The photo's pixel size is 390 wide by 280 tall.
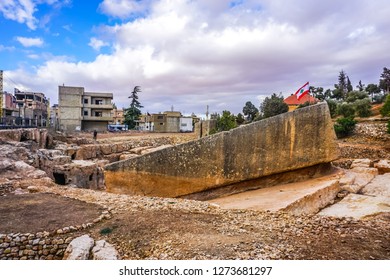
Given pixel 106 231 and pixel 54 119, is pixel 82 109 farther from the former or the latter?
pixel 106 231

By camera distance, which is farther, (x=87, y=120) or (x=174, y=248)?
(x=87, y=120)

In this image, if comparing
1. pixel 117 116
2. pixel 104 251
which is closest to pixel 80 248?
Result: pixel 104 251

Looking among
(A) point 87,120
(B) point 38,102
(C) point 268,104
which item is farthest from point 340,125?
(B) point 38,102

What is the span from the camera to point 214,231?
134 inches

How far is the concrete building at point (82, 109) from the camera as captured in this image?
107 feet

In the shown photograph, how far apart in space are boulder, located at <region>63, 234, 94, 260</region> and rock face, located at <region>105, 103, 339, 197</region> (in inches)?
134

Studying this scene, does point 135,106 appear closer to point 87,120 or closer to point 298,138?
point 87,120

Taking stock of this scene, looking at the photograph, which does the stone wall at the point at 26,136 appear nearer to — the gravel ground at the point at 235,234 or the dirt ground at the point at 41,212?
the dirt ground at the point at 41,212

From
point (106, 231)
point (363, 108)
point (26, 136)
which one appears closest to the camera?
point (106, 231)

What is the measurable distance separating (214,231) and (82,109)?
33.5 m

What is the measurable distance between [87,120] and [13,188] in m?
29.5
